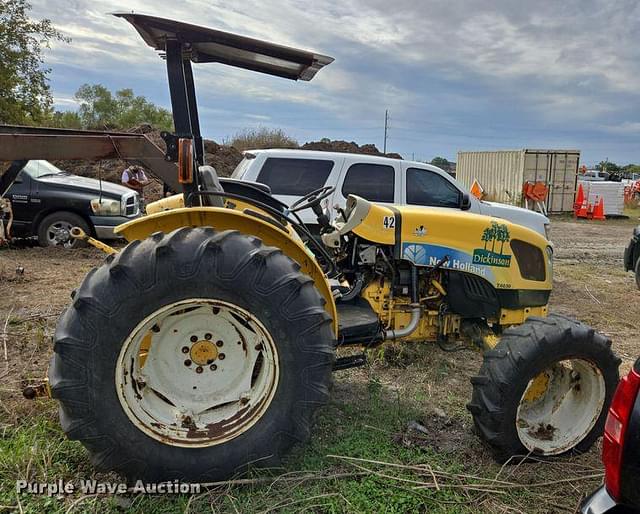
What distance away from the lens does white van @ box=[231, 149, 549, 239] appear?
7520 millimetres

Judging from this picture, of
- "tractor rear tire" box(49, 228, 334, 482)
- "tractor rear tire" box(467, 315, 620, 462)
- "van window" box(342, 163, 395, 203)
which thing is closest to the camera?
"tractor rear tire" box(49, 228, 334, 482)

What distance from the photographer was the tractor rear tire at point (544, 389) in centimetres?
284

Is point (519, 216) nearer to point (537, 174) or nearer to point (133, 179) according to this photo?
point (133, 179)

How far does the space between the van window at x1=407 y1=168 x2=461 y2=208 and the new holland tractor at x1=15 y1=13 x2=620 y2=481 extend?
4254 millimetres

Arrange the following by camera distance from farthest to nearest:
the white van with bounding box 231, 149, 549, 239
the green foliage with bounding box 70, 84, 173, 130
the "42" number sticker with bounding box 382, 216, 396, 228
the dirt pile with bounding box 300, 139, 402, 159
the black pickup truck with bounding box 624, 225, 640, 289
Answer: the green foliage with bounding box 70, 84, 173, 130 < the dirt pile with bounding box 300, 139, 402, 159 < the white van with bounding box 231, 149, 549, 239 < the black pickup truck with bounding box 624, 225, 640, 289 < the "42" number sticker with bounding box 382, 216, 396, 228

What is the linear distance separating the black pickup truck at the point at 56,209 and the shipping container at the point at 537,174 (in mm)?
14300

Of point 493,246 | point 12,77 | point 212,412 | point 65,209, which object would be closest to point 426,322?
point 493,246

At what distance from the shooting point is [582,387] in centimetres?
309

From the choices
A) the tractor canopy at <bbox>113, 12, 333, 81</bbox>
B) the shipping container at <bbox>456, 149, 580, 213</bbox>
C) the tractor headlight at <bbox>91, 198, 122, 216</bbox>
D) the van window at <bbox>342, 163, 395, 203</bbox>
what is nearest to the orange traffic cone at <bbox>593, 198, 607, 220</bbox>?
the shipping container at <bbox>456, 149, 580, 213</bbox>

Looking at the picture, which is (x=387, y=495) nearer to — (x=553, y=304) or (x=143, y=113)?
(x=553, y=304)

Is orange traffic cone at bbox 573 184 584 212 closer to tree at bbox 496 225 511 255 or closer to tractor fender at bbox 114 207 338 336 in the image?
tree at bbox 496 225 511 255

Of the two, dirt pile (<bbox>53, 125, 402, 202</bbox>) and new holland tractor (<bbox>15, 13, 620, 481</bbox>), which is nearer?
new holland tractor (<bbox>15, 13, 620, 481</bbox>)

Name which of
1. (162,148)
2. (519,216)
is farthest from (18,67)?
(519,216)

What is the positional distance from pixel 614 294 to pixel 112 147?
7.23 meters
